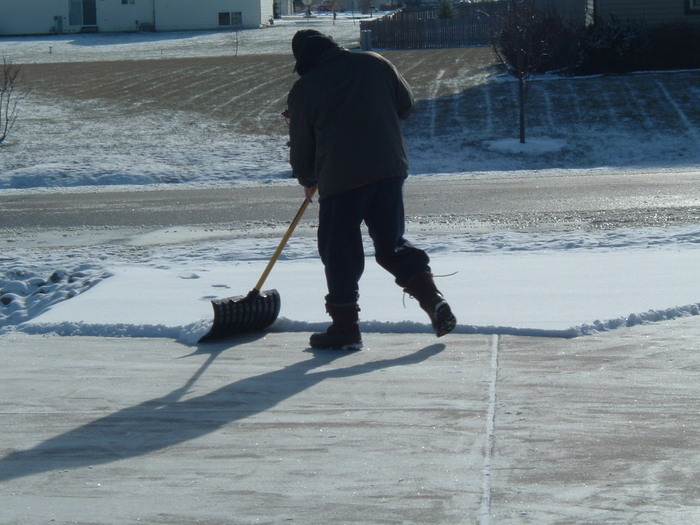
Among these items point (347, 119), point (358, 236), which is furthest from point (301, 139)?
point (358, 236)

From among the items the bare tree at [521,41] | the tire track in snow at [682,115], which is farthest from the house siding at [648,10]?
the bare tree at [521,41]

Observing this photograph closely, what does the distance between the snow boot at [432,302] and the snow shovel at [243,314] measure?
32.3 inches

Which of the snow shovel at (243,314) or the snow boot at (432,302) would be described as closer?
the snow boot at (432,302)

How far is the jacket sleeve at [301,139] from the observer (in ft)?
17.7

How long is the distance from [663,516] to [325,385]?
78.1 inches

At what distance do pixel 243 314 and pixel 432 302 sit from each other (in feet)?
3.74

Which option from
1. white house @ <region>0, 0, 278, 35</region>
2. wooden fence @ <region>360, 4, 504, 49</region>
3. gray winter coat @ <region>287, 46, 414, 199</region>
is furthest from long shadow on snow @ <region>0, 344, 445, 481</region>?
white house @ <region>0, 0, 278, 35</region>

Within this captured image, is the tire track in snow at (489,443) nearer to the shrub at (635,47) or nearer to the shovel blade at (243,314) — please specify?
the shovel blade at (243,314)

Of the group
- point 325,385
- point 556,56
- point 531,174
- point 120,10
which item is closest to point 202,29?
point 120,10

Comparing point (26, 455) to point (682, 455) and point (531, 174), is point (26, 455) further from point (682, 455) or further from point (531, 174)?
point (531, 174)

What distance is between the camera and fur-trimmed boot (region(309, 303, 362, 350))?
5441mm

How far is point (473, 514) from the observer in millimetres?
3350

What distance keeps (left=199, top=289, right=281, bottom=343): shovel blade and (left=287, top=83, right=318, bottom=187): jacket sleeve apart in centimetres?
76

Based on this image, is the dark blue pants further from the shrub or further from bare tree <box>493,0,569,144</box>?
the shrub
